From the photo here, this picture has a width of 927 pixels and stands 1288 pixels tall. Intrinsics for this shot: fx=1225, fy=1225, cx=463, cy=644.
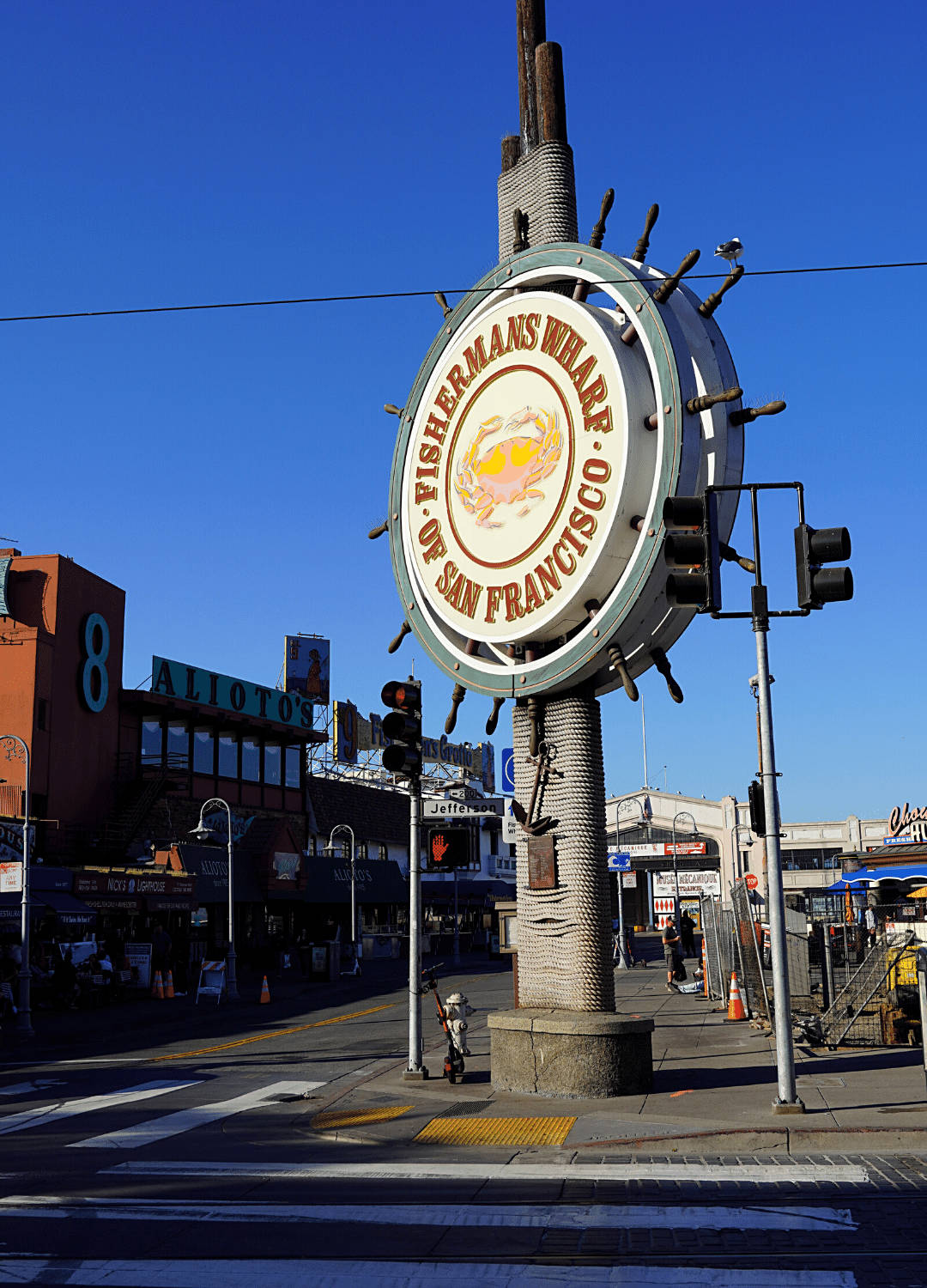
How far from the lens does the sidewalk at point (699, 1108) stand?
11.1 meters

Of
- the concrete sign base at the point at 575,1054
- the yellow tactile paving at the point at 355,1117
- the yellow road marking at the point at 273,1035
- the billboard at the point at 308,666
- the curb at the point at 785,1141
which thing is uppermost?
the billboard at the point at 308,666

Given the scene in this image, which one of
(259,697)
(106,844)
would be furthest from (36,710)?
(259,697)

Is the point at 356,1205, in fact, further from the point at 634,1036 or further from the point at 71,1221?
the point at 634,1036

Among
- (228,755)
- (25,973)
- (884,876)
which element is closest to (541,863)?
(884,876)

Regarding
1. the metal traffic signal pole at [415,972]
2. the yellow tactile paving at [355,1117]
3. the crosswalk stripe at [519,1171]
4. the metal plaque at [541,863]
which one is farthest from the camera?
the metal traffic signal pole at [415,972]

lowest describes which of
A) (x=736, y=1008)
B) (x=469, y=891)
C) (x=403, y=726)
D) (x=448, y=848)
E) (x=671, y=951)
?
(x=736, y=1008)

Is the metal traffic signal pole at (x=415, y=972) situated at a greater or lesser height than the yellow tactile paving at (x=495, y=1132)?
greater

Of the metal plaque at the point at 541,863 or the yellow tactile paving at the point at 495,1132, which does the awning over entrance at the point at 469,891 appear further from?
the yellow tactile paving at the point at 495,1132

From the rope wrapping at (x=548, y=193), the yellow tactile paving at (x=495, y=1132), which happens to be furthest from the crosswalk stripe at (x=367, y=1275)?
the rope wrapping at (x=548, y=193)

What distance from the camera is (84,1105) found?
15.3 metres

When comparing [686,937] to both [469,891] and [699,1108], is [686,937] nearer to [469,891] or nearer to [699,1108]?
[699,1108]

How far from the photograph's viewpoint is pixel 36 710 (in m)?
41.6

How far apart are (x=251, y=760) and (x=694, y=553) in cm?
4620

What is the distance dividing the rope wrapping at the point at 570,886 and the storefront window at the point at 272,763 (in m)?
43.5
